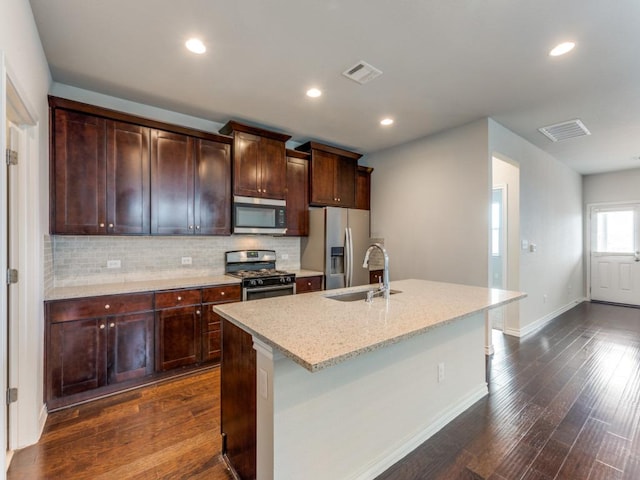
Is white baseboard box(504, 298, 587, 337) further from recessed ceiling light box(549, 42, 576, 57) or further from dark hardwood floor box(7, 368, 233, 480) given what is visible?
dark hardwood floor box(7, 368, 233, 480)

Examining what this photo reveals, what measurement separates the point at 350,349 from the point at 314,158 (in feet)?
11.4

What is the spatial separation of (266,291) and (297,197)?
56.2 inches

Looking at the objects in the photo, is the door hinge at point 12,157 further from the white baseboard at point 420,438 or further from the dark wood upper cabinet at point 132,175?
the white baseboard at point 420,438

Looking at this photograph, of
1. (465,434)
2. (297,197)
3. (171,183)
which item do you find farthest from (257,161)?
(465,434)

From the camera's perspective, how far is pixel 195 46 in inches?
87.8

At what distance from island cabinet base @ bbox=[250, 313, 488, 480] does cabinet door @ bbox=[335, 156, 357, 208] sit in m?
2.70

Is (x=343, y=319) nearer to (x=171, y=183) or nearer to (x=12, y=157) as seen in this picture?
(x=12, y=157)

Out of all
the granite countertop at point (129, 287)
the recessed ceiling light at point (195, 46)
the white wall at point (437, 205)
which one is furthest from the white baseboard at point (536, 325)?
the recessed ceiling light at point (195, 46)

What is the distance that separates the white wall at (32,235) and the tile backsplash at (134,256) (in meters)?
0.49

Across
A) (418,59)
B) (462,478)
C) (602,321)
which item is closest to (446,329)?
(462,478)

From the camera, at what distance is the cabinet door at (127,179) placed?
2.83 meters

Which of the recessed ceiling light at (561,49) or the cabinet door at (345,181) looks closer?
the recessed ceiling light at (561,49)

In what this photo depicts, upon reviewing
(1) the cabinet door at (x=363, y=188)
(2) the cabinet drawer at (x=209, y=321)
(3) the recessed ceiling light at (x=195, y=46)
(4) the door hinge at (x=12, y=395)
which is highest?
(3) the recessed ceiling light at (x=195, y=46)

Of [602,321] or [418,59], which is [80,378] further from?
[602,321]
